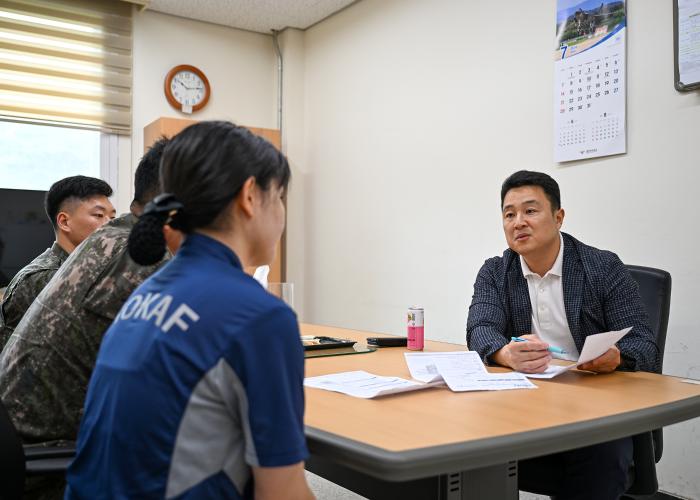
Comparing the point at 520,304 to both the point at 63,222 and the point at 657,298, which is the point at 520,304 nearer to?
the point at 657,298

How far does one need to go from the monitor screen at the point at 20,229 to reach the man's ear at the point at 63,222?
1.62 meters

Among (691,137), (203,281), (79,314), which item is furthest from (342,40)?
(203,281)

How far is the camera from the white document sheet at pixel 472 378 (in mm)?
1505

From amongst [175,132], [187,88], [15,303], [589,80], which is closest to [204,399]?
[15,303]

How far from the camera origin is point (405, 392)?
1.46 m

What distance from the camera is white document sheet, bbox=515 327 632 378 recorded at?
154cm

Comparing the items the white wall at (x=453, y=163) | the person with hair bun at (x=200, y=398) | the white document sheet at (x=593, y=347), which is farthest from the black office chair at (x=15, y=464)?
the white wall at (x=453, y=163)

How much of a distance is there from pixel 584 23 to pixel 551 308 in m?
1.50

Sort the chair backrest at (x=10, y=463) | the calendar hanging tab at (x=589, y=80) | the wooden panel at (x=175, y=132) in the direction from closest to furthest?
the chair backrest at (x=10, y=463) → the calendar hanging tab at (x=589, y=80) → the wooden panel at (x=175, y=132)

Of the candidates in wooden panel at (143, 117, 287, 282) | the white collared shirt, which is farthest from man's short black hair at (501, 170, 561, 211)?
wooden panel at (143, 117, 287, 282)

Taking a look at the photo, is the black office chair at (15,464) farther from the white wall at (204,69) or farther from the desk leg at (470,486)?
the white wall at (204,69)

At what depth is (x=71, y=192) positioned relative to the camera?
2533mm

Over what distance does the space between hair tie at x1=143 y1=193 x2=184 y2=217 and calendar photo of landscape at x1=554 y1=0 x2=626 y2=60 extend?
2451 millimetres

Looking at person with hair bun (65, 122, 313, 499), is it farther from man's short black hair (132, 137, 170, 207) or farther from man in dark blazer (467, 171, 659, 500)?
man in dark blazer (467, 171, 659, 500)
